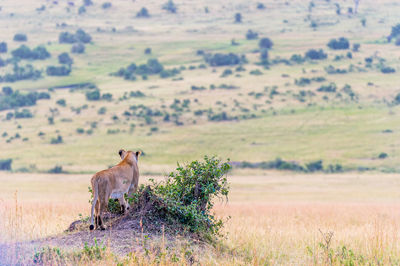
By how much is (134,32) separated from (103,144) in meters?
Answer: 60.5

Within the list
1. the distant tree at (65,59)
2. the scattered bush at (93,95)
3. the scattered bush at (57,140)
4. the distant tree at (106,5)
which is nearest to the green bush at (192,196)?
the scattered bush at (57,140)

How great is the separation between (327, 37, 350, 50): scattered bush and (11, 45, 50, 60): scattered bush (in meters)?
46.0

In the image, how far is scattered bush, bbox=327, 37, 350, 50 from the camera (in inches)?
4048

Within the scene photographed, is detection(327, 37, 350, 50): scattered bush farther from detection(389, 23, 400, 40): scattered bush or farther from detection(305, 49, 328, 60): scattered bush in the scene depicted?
detection(389, 23, 400, 40): scattered bush

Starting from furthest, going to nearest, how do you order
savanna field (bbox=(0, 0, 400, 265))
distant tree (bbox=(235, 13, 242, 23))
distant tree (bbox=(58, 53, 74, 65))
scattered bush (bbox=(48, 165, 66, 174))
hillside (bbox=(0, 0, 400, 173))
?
distant tree (bbox=(235, 13, 242, 23))
distant tree (bbox=(58, 53, 74, 65))
hillside (bbox=(0, 0, 400, 173))
scattered bush (bbox=(48, 165, 66, 174))
savanna field (bbox=(0, 0, 400, 265))

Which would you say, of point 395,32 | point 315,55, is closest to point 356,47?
point 315,55

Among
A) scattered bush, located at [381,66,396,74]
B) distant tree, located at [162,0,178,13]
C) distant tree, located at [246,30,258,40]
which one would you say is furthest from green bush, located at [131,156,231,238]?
distant tree, located at [162,0,178,13]

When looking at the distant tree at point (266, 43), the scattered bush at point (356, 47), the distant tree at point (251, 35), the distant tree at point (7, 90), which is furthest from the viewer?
the distant tree at point (251, 35)

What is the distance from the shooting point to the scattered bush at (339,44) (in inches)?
4048

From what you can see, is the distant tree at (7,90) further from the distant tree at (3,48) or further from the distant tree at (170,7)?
the distant tree at (170,7)

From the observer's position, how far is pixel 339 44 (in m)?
103

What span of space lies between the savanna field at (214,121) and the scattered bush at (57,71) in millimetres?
218

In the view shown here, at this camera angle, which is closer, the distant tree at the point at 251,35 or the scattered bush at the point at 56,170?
the scattered bush at the point at 56,170

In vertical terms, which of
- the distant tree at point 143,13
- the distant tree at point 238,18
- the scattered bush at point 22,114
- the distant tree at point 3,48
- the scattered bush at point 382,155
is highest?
the distant tree at point 143,13
